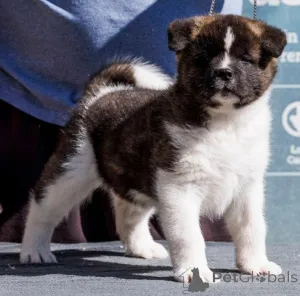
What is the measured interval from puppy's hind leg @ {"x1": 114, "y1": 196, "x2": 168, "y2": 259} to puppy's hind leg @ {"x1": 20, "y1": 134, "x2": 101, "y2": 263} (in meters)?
0.25

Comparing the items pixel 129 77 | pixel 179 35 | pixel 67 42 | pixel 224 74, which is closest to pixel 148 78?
pixel 129 77

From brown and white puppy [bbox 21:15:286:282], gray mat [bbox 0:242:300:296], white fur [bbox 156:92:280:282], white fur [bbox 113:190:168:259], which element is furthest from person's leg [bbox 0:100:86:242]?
white fur [bbox 156:92:280:282]

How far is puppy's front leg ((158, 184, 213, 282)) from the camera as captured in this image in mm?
3826

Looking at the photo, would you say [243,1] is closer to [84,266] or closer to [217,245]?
[217,245]

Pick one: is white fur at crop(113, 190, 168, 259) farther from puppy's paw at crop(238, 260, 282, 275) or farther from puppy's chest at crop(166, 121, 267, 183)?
puppy's chest at crop(166, 121, 267, 183)

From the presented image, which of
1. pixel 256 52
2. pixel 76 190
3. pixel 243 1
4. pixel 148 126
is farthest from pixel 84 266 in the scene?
pixel 243 1

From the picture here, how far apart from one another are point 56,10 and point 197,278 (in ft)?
6.07

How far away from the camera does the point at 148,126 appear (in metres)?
4.12

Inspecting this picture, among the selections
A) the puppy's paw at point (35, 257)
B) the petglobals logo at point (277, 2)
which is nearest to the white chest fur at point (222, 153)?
the puppy's paw at point (35, 257)

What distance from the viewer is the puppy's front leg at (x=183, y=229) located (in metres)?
3.83

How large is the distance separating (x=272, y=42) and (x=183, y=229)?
2.63 ft

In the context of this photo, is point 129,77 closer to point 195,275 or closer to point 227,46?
point 227,46

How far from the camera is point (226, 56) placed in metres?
3.81

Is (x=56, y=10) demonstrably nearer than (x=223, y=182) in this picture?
No
